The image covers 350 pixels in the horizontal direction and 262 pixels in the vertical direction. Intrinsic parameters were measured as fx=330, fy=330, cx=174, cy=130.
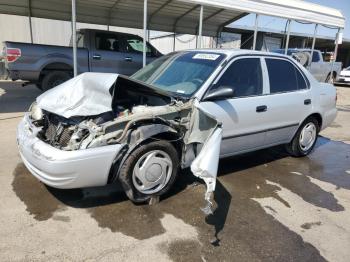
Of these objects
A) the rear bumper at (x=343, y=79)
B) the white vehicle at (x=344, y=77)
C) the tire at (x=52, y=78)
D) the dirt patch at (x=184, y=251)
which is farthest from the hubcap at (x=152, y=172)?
the white vehicle at (x=344, y=77)

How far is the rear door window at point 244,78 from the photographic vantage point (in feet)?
13.7

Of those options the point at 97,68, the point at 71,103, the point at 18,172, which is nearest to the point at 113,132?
the point at 71,103

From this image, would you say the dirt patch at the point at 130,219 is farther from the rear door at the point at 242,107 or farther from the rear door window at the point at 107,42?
the rear door window at the point at 107,42

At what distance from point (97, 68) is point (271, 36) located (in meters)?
20.0

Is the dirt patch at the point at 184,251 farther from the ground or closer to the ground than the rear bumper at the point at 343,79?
closer to the ground

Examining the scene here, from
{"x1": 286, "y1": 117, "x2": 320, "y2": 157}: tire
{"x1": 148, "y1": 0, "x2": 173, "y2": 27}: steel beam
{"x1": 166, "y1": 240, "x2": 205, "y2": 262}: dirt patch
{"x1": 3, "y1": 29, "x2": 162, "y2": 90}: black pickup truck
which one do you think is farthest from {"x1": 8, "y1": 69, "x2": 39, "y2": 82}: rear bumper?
{"x1": 166, "y1": 240, "x2": 205, "y2": 262}: dirt patch

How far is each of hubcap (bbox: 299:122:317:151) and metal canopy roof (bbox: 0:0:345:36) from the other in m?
5.05

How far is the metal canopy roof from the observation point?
1013 cm

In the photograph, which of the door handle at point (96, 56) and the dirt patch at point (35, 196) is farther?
the door handle at point (96, 56)

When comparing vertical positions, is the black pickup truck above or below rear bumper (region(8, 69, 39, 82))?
above

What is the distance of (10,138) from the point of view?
580cm

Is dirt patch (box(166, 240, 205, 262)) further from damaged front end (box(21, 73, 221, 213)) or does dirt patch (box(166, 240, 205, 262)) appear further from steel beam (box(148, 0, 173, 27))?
steel beam (box(148, 0, 173, 27))

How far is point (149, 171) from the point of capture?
3510mm

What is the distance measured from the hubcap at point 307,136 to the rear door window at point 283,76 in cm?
71
